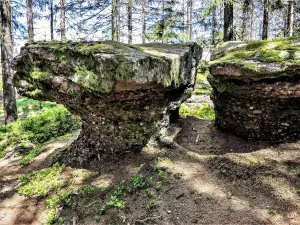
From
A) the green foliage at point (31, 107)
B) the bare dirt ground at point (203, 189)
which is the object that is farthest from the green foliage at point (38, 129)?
the green foliage at point (31, 107)

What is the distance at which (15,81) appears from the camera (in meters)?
5.62

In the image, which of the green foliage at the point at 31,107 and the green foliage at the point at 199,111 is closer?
the green foliage at the point at 199,111

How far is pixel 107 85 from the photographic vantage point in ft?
14.6

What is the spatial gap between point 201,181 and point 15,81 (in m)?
4.84

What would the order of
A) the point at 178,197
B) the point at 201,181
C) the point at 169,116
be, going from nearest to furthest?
the point at 178,197 → the point at 201,181 → the point at 169,116

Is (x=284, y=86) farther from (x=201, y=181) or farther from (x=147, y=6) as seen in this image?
(x=147, y=6)

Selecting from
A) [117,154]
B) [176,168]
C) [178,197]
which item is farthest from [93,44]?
[178,197]

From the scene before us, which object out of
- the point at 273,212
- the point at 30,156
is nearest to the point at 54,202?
the point at 30,156

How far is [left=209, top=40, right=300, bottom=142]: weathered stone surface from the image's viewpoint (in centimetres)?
477

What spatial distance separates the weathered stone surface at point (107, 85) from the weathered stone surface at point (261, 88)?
1.11 metres

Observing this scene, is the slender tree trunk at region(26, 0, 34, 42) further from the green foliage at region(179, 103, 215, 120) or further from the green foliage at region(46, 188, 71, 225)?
the green foliage at region(46, 188, 71, 225)

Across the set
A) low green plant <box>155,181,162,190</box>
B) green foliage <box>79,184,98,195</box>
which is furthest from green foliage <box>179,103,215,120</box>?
green foliage <box>79,184,98,195</box>

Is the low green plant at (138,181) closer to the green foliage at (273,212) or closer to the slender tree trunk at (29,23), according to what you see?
the green foliage at (273,212)

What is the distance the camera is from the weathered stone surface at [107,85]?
445 centimetres
